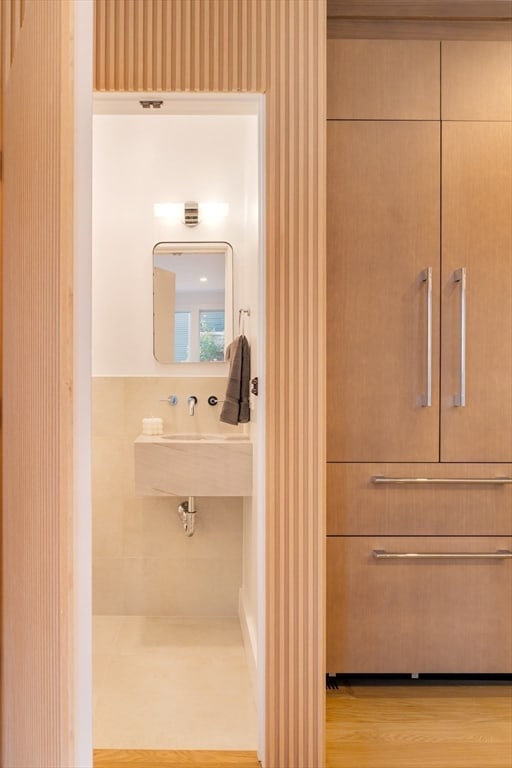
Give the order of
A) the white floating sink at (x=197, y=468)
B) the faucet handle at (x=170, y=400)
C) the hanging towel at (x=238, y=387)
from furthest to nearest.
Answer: the faucet handle at (x=170, y=400) < the hanging towel at (x=238, y=387) < the white floating sink at (x=197, y=468)

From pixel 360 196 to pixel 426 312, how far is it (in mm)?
501

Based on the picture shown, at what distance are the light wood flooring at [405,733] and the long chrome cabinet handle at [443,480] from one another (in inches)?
32.7

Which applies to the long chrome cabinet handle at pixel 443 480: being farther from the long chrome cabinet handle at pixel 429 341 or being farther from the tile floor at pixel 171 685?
the tile floor at pixel 171 685

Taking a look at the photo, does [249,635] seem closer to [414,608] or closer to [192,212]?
[414,608]

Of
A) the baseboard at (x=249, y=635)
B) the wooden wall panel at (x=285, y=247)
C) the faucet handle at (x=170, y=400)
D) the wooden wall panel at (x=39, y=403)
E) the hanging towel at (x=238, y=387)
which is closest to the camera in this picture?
the wooden wall panel at (x=39, y=403)

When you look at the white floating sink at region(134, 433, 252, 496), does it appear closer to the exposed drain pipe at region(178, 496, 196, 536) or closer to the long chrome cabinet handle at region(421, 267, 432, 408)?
the exposed drain pipe at region(178, 496, 196, 536)

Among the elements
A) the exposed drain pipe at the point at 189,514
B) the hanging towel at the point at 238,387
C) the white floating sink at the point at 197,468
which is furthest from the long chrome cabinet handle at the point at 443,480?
the exposed drain pipe at the point at 189,514

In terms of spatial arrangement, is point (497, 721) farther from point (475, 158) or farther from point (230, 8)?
point (230, 8)

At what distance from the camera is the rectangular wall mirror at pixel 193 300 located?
2682 mm

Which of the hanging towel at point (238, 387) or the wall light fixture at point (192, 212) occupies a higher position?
the wall light fixture at point (192, 212)

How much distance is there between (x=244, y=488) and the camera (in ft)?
7.36

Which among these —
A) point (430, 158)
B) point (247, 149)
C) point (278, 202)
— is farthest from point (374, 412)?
point (247, 149)

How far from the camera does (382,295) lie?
1.90 meters

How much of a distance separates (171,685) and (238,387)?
1.29 metres
